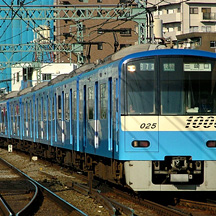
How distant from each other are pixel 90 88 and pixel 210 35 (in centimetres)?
5042

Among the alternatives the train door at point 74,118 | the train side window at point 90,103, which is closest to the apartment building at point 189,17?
the train door at point 74,118

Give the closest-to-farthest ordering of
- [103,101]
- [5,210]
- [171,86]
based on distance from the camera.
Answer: [5,210]
[171,86]
[103,101]

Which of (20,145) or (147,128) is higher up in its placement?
(147,128)

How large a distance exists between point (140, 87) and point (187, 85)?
81cm

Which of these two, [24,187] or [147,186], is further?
[24,187]

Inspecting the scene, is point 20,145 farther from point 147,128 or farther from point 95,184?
point 147,128

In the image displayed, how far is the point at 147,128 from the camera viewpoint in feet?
34.4

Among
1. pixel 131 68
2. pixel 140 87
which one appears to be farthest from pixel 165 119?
pixel 131 68

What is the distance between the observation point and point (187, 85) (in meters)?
10.6

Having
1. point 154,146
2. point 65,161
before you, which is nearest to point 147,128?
point 154,146

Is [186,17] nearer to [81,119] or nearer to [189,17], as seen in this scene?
[189,17]

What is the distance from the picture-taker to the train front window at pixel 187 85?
34.7 ft

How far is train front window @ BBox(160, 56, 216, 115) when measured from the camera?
10570 mm

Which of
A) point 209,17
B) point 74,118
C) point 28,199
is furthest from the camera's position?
point 209,17
